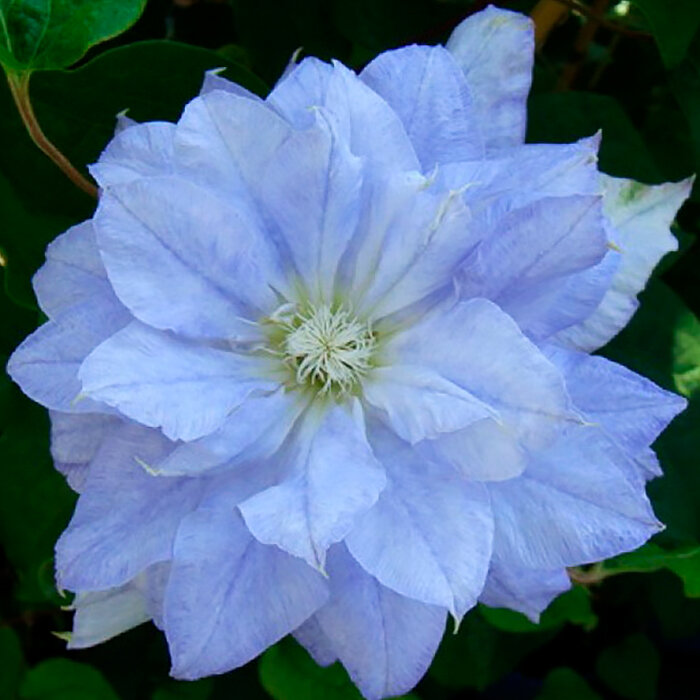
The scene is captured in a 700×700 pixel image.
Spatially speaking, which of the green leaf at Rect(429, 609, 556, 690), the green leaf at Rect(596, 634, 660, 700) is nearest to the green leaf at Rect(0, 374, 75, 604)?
the green leaf at Rect(429, 609, 556, 690)

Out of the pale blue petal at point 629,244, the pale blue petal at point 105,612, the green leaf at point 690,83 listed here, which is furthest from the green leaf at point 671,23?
the pale blue petal at point 105,612

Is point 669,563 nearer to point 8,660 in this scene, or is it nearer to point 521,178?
point 521,178

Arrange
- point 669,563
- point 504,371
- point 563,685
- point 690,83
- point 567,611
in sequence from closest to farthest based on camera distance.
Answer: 1. point 504,371
2. point 669,563
3. point 690,83
4. point 567,611
5. point 563,685

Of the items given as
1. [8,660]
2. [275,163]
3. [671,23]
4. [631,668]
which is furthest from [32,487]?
[631,668]

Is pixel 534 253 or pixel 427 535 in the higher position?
pixel 534 253

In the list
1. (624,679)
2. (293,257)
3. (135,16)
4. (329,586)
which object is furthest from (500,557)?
(624,679)

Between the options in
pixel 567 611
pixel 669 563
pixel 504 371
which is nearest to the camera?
pixel 504 371
